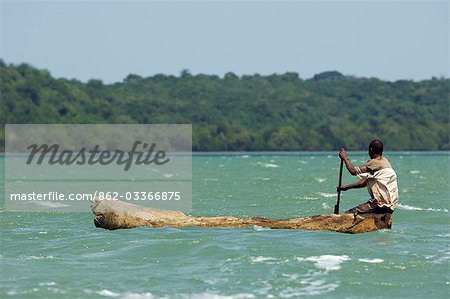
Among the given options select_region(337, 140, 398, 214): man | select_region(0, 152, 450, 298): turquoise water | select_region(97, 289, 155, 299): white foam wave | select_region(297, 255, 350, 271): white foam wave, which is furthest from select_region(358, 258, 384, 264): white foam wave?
select_region(97, 289, 155, 299): white foam wave

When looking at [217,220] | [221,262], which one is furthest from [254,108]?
[221,262]

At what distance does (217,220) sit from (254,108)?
517ft

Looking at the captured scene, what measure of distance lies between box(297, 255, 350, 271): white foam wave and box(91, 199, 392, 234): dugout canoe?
7.95 feet

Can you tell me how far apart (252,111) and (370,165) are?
15848 centimetres

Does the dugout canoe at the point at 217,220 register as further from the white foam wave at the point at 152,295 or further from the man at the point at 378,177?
the white foam wave at the point at 152,295

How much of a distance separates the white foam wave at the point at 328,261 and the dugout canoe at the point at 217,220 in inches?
95.4

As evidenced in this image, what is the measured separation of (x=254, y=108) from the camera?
580ft

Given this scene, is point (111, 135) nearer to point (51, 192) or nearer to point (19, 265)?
point (51, 192)

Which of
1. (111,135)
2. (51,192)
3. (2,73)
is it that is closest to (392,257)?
(51,192)

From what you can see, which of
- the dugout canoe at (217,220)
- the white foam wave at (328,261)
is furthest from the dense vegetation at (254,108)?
the white foam wave at (328,261)

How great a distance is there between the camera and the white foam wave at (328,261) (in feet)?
51.8

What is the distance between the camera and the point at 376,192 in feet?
61.1

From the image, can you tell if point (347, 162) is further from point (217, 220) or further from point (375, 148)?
point (217, 220)

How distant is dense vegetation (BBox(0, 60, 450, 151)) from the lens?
15925 cm
